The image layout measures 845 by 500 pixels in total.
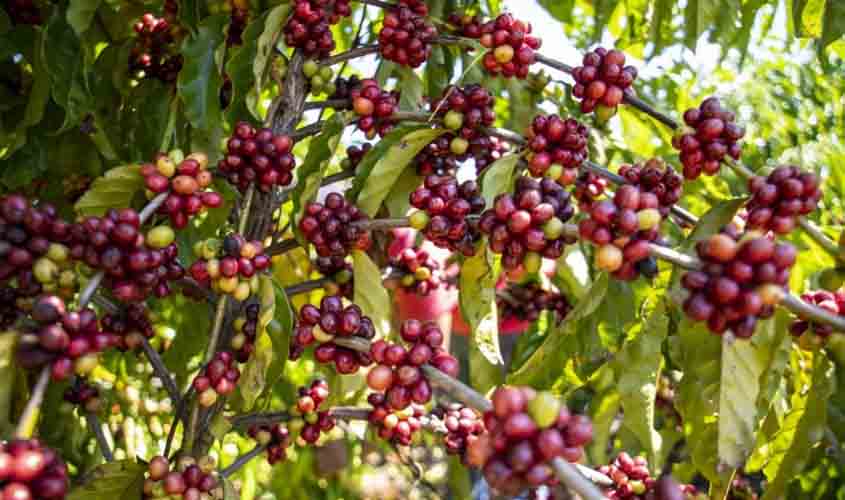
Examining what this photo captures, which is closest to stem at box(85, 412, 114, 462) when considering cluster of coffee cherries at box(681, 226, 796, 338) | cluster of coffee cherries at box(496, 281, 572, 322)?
cluster of coffee cherries at box(681, 226, 796, 338)

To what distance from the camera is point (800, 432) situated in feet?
4.08

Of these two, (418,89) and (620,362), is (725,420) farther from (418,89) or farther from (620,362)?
(418,89)

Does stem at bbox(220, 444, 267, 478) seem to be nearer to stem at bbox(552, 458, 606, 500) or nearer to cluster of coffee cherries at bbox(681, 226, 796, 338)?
stem at bbox(552, 458, 606, 500)

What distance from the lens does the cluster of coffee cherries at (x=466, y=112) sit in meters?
1.37

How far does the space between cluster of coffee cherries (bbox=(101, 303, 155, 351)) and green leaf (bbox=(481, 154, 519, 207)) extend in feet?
1.88

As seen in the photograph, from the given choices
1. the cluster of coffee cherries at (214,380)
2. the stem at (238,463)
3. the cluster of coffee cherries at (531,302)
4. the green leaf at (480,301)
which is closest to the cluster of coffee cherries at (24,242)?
the cluster of coffee cherries at (214,380)

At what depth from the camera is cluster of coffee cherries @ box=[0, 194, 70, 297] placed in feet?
3.20

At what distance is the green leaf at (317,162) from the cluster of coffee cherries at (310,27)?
0.15m

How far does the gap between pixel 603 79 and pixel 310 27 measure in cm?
53

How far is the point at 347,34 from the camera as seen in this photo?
2.51 metres

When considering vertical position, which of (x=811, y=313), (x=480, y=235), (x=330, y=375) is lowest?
(x=330, y=375)

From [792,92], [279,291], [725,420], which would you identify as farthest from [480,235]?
[792,92]

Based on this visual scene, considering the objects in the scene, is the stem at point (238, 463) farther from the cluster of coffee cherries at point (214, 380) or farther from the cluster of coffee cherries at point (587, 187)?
the cluster of coffee cherries at point (587, 187)

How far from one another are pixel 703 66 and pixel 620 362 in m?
2.59
